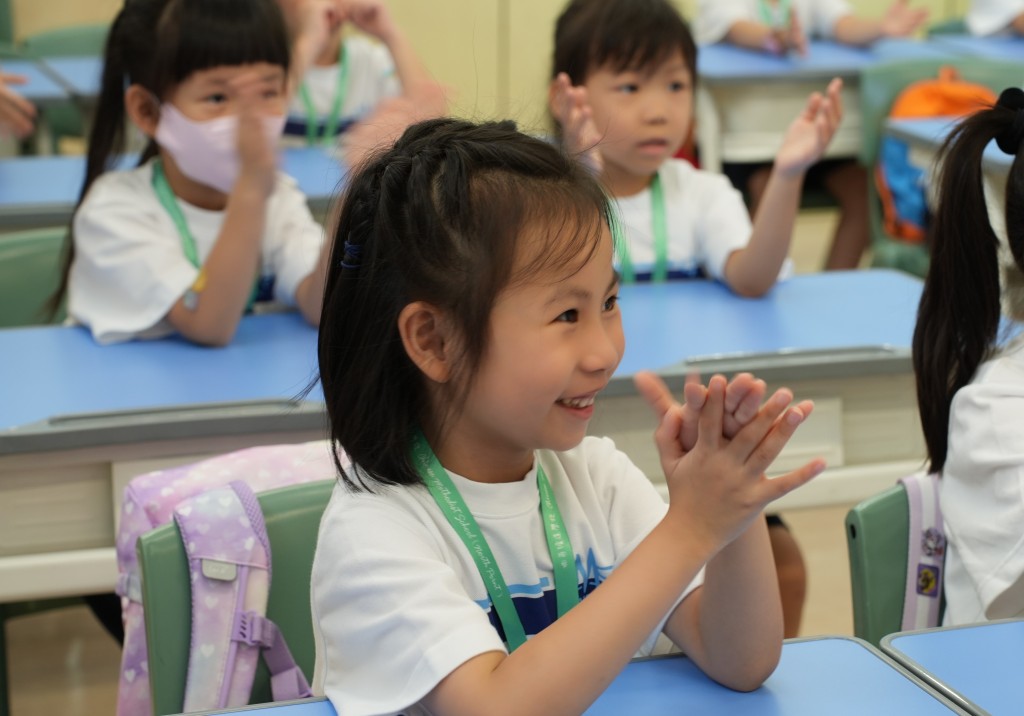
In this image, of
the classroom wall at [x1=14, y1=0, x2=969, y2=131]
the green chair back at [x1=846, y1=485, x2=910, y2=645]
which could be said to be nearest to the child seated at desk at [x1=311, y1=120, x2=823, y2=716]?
the green chair back at [x1=846, y1=485, x2=910, y2=645]

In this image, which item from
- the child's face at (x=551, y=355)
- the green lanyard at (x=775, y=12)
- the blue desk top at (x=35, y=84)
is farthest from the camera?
the green lanyard at (x=775, y=12)

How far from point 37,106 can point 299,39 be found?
34.5 inches

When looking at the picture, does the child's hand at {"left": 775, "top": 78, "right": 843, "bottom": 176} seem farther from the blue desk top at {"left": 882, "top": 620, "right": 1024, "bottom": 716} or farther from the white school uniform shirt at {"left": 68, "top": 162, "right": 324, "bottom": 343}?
the blue desk top at {"left": 882, "top": 620, "right": 1024, "bottom": 716}

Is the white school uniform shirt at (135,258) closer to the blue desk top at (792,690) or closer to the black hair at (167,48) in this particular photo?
the black hair at (167,48)

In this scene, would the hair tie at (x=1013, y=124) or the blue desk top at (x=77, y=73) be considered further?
the blue desk top at (x=77, y=73)

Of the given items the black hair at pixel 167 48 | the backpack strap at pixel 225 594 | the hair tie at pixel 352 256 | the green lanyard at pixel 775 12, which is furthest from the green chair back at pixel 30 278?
the green lanyard at pixel 775 12

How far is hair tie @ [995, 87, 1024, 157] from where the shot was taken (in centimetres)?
144

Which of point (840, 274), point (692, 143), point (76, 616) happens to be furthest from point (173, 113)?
point (692, 143)

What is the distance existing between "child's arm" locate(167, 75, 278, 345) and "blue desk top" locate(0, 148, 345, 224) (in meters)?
0.39

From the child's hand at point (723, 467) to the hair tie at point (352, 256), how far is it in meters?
0.28

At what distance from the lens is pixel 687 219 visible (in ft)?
7.91

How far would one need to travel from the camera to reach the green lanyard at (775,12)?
174 inches

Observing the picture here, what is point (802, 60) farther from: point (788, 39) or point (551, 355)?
point (551, 355)

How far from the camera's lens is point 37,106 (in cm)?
354
